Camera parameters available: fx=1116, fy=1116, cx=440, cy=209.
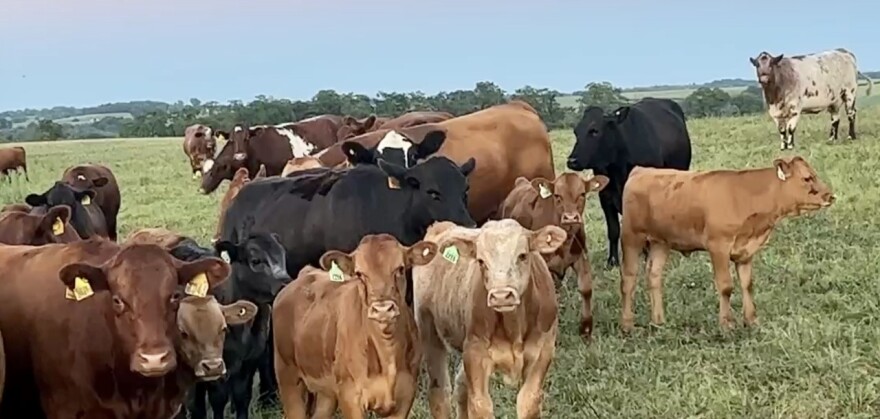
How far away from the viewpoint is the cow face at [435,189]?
7.31 metres

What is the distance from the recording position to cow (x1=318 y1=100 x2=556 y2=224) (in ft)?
32.4

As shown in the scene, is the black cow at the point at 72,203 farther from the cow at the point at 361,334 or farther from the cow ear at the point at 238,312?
the cow at the point at 361,334

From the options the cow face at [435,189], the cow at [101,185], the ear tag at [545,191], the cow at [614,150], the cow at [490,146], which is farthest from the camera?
the cow at [101,185]

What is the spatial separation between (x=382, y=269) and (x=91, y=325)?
4.35 feet

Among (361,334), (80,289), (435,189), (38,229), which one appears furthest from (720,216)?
(80,289)

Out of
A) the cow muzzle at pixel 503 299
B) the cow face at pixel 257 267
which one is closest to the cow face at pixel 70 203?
the cow face at pixel 257 267

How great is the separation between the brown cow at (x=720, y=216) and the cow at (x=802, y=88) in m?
10.2

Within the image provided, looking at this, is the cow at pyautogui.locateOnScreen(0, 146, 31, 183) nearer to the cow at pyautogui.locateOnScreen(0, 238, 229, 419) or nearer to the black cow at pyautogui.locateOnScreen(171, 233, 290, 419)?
the black cow at pyautogui.locateOnScreen(171, 233, 290, 419)

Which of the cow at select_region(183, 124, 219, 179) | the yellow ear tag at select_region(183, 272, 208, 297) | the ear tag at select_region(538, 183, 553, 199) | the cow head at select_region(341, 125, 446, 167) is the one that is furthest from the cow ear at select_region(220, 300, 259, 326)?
the cow at select_region(183, 124, 219, 179)

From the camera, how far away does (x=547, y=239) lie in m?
5.62

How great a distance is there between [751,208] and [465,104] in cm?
3635

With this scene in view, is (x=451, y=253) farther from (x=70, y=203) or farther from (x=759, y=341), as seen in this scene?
(x=70, y=203)

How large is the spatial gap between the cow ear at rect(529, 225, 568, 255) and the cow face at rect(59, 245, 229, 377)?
5.78ft

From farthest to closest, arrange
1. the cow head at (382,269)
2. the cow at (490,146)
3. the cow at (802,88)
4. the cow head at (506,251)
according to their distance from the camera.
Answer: the cow at (802,88)
the cow at (490,146)
the cow head at (506,251)
the cow head at (382,269)
